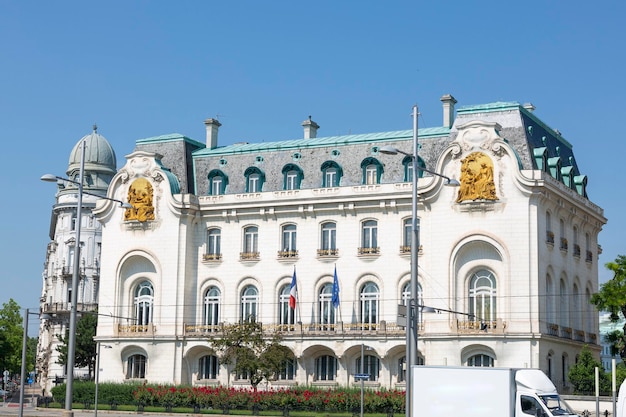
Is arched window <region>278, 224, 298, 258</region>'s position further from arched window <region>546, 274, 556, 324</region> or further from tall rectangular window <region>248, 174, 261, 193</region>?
arched window <region>546, 274, 556, 324</region>

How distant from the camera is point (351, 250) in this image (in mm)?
68375

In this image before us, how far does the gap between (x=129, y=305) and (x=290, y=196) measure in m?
14.7

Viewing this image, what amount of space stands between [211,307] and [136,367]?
7.10 metres

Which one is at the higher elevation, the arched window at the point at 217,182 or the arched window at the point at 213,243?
the arched window at the point at 217,182

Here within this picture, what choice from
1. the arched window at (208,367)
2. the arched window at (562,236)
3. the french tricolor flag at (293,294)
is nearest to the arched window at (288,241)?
the french tricolor flag at (293,294)

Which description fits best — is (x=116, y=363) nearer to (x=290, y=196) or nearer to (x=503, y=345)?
(x=290, y=196)

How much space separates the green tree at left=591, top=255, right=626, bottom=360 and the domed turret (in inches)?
2206

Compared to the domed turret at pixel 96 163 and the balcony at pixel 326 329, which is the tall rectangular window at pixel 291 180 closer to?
the balcony at pixel 326 329

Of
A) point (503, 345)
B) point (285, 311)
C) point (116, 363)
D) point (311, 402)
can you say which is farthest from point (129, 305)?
point (503, 345)

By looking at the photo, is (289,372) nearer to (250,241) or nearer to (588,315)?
(250,241)

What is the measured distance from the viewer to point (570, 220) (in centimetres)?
6794

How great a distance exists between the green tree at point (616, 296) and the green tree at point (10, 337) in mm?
62165

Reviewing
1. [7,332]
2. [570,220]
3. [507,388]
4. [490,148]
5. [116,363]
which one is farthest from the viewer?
[7,332]

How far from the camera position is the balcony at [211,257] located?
238 feet
